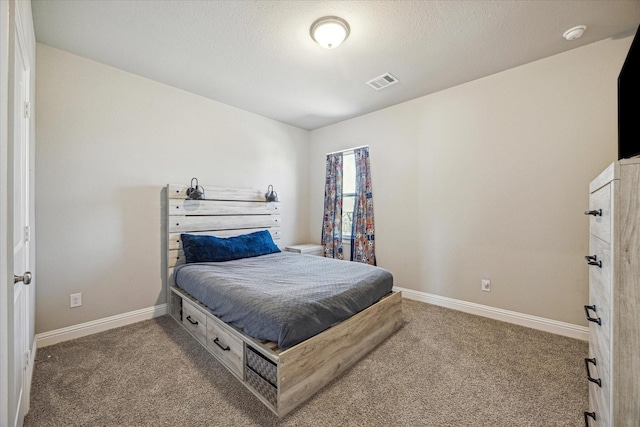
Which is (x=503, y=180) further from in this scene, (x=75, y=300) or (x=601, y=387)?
(x=75, y=300)

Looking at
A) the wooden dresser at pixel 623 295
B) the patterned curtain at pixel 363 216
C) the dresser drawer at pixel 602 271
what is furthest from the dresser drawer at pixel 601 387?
Answer: the patterned curtain at pixel 363 216

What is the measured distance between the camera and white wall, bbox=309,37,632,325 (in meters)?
2.27

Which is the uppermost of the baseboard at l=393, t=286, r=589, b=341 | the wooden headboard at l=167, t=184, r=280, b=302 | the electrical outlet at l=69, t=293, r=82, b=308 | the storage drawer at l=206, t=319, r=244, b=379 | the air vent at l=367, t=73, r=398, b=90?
the air vent at l=367, t=73, r=398, b=90

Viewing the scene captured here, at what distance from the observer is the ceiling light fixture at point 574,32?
2006mm

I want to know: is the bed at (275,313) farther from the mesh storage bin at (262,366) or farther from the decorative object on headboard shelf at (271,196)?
the decorative object on headboard shelf at (271,196)

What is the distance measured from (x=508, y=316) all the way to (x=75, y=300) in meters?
4.17

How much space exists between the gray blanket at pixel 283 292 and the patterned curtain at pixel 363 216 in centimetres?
105

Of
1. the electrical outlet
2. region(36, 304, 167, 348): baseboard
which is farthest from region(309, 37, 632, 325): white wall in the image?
the electrical outlet

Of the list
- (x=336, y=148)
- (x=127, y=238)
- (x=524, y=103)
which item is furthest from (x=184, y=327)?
(x=524, y=103)

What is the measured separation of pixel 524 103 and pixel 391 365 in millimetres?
2734

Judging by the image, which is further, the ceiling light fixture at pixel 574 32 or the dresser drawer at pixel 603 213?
the ceiling light fixture at pixel 574 32

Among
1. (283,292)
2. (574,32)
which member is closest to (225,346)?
(283,292)

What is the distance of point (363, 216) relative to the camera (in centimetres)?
380

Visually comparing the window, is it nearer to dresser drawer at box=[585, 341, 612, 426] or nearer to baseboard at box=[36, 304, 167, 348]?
baseboard at box=[36, 304, 167, 348]
